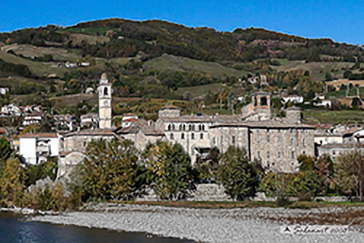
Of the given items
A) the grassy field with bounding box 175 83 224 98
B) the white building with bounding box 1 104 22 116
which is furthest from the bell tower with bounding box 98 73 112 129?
the grassy field with bounding box 175 83 224 98

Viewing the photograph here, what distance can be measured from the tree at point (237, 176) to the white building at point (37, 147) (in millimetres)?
25090

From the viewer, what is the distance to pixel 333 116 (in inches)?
3743

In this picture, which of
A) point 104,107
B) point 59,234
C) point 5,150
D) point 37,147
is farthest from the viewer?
point 104,107

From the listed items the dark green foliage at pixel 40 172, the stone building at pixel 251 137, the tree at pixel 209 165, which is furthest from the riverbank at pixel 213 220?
the stone building at pixel 251 137

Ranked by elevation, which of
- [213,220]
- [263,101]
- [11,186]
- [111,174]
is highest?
[263,101]

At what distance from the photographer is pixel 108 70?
172625 mm

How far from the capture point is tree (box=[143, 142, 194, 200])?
49.2 m

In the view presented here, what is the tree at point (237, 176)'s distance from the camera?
48.9 metres

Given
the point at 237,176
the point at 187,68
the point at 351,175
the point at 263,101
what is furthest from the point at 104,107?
the point at 187,68

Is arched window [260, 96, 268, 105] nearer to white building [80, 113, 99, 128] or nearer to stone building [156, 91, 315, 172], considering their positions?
stone building [156, 91, 315, 172]

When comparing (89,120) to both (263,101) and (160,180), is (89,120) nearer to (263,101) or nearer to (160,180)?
(263,101)

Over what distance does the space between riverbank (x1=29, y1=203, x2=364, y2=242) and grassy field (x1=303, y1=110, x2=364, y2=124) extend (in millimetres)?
44327

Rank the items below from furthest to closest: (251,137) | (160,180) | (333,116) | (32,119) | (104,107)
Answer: (32,119) < (333,116) < (104,107) < (251,137) < (160,180)

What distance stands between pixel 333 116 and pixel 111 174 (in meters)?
57.0
